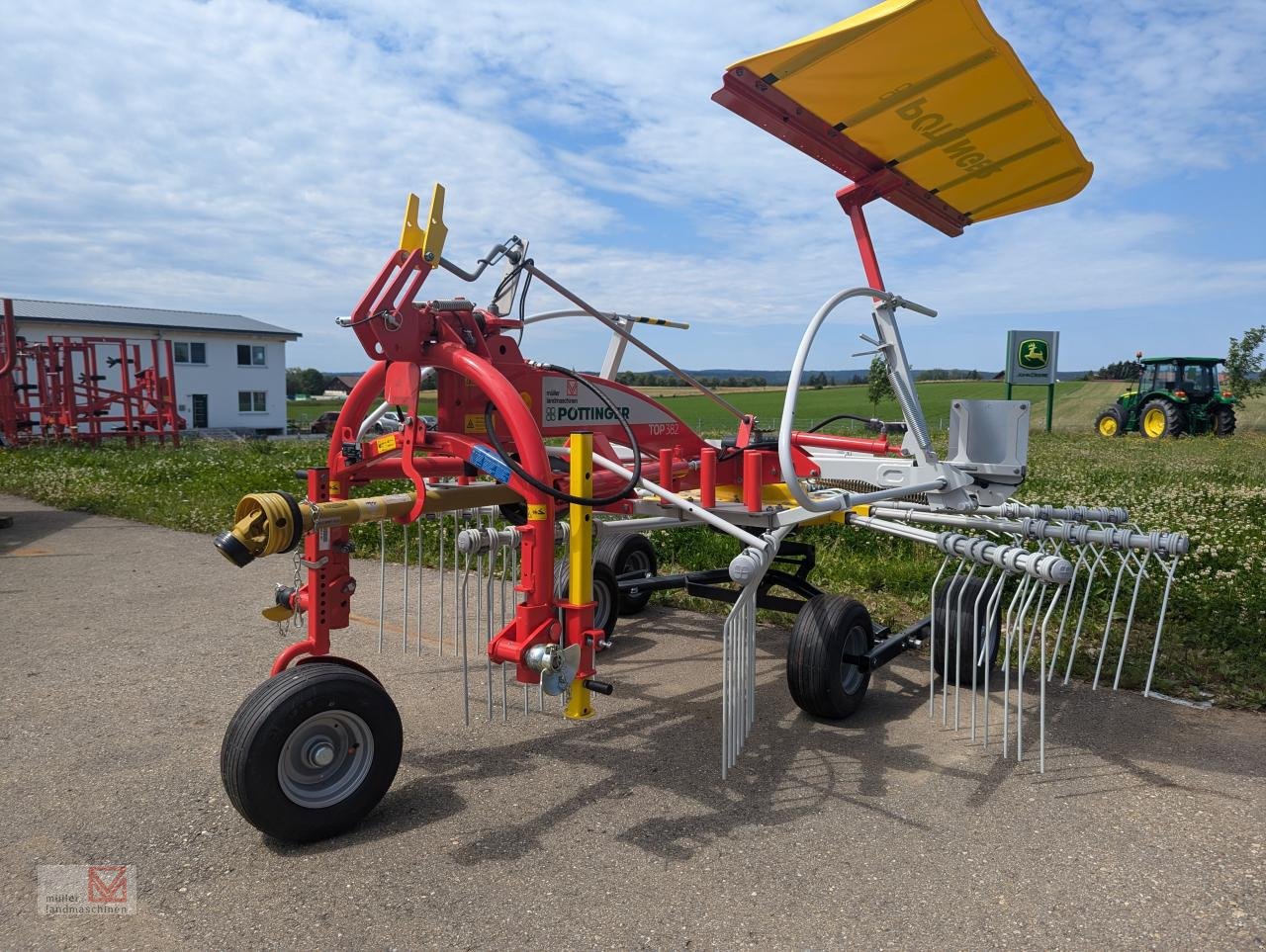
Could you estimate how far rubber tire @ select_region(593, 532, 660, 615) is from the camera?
6312 mm

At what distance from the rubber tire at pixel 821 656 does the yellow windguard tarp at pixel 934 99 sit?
2.17 metres

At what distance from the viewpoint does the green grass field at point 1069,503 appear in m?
5.27

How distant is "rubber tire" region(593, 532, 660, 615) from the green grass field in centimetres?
102

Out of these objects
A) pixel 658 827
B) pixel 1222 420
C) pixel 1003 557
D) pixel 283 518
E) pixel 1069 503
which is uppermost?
pixel 1222 420

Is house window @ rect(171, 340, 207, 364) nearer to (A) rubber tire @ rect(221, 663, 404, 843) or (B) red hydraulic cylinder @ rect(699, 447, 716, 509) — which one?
(B) red hydraulic cylinder @ rect(699, 447, 716, 509)

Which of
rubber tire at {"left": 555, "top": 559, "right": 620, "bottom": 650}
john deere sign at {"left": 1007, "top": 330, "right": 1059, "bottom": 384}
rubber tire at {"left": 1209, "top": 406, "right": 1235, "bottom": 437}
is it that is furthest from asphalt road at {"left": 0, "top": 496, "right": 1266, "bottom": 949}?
rubber tire at {"left": 1209, "top": 406, "right": 1235, "bottom": 437}

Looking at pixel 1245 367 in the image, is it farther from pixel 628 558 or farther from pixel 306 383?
pixel 306 383

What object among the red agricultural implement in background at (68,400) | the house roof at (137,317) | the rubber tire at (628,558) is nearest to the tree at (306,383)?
the house roof at (137,317)

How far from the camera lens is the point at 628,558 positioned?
6.59 metres

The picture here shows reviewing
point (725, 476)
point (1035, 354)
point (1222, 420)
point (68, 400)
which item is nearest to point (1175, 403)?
point (1222, 420)

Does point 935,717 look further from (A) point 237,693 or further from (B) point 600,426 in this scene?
(A) point 237,693

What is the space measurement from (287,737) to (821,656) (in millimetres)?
2376

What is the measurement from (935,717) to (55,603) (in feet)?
20.9

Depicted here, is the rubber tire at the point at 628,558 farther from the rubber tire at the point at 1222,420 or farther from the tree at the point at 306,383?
the tree at the point at 306,383
